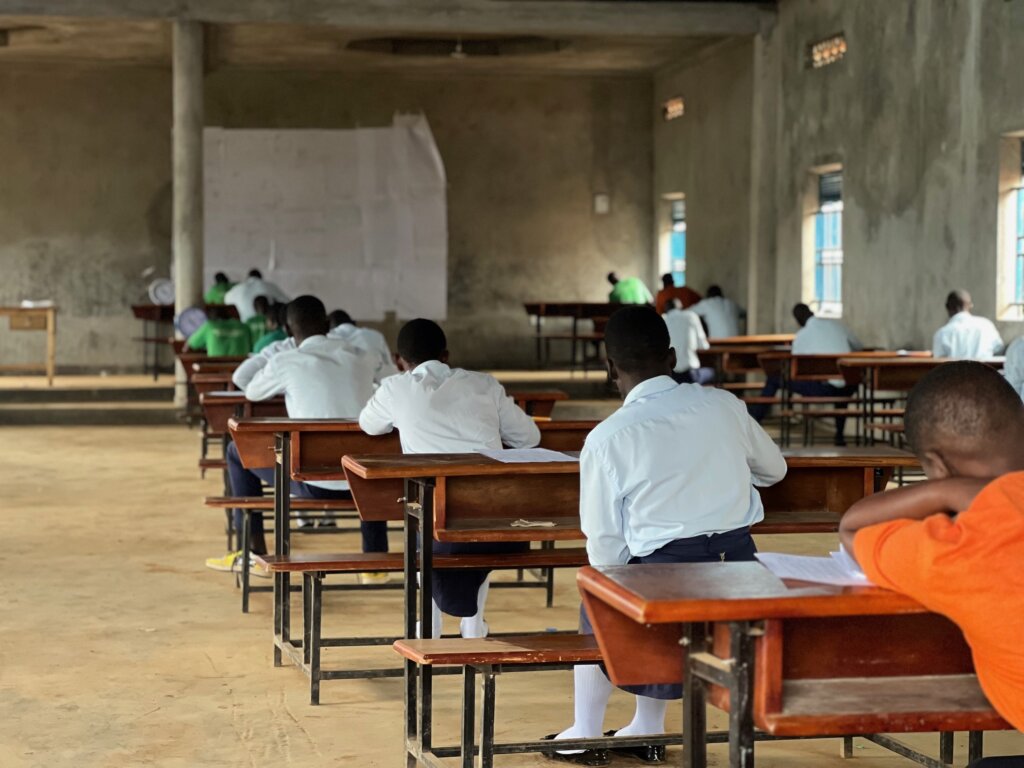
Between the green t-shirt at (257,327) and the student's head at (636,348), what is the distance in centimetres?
823

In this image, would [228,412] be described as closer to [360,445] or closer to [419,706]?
[360,445]

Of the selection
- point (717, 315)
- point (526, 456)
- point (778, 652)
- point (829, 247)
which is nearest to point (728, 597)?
point (778, 652)

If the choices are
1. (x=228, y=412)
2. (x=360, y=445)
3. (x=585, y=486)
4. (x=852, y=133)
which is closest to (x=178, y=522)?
(x=228, y=412)

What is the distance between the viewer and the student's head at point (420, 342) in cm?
477

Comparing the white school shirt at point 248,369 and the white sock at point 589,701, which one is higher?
the white school shirt at point 248,369

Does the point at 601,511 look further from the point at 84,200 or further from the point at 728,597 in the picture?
the point at 84,200

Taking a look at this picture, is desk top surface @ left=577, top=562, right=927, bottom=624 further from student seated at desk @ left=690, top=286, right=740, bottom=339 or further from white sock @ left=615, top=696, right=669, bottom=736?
student seated at desk @ left=690, top=286, right=740, bottom=339

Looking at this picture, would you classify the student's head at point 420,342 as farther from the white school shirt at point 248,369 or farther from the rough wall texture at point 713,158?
the rough wall texture at point 713,158

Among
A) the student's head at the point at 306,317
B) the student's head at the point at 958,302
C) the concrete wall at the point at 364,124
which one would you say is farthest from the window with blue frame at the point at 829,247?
the student's head at the point at 306,317

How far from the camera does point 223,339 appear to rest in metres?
11.0

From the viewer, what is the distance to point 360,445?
199 inches

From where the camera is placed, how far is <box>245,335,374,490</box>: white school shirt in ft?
20.4

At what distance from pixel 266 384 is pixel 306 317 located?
1.14 ft

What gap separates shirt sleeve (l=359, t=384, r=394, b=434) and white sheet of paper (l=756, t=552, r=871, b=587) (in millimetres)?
2512
